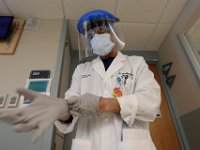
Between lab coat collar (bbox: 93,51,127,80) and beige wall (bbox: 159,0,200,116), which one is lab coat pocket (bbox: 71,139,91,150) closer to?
A: lab coat collar (bbox: 93,51,127,80)

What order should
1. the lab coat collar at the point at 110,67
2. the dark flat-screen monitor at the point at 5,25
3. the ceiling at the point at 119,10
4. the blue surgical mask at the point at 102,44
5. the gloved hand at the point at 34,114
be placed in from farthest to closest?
the ceiling at the point at 119,10 → the dark flat-screen monitor at the point at 5,25 → the blue surgical mask at the point at 102,44 → the lab coat collar at the point at 110,67 → the gloved hand at the point at 34,114

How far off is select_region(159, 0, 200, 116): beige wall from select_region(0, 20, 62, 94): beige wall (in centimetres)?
122

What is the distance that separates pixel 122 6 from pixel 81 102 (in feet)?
4.26

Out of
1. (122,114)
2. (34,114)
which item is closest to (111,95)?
(122,114)

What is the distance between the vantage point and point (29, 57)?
143 centimetres

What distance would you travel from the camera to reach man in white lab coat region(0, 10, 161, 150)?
585mm

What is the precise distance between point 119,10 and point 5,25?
109 cm

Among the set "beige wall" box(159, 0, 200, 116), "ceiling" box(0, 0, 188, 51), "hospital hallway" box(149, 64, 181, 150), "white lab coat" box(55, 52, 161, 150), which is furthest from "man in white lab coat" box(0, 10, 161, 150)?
"hospital hallway" box(149, 64, 181, 150)

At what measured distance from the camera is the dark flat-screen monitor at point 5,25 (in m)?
1.49

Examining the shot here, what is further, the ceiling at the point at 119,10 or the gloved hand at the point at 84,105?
the ceiling at the point at 119,10

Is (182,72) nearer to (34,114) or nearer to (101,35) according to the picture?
(101,35)

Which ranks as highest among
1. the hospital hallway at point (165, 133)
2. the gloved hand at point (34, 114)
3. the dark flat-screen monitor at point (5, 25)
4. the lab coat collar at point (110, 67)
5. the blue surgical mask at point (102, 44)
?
the dark flat-screen monitor at point (5, 25)

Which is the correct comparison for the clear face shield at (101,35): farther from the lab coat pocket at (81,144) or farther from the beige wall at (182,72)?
the beige wall at (182,72)

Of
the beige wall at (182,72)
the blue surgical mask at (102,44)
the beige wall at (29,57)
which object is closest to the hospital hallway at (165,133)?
the beige wall at (182,72)
